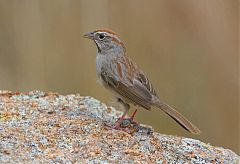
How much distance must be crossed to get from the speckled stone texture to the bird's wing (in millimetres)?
271

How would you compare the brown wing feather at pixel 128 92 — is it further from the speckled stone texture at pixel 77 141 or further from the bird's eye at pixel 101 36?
the bird's eye at pixel 101 36

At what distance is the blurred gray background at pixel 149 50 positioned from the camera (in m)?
8.38

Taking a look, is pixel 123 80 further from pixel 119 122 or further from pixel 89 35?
pixel 89 35

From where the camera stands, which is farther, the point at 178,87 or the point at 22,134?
the point at 178,87

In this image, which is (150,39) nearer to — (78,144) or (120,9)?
(120,9)

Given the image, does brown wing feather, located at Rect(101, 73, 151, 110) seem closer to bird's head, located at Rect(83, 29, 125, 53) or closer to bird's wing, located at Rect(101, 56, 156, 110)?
bird's wing, located at Rect(101, 56, 156, 110)

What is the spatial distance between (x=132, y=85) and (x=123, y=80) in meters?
0.11

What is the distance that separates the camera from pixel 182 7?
856 cm

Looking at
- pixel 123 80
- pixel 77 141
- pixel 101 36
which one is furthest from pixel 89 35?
pixel 77 141

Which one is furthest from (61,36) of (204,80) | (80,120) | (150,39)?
(80,120)

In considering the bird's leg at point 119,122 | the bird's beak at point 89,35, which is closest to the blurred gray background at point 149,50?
the bird's beak at point 89,35

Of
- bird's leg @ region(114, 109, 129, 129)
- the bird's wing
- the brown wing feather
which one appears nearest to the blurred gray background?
the bird's wing

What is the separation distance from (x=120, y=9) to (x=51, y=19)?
77cm

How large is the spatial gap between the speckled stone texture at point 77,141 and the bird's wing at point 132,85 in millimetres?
271
